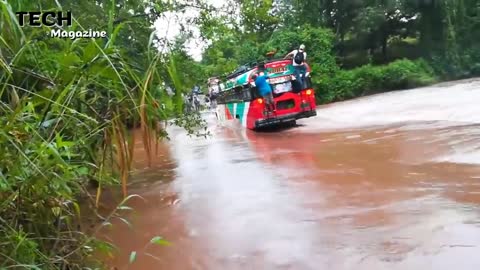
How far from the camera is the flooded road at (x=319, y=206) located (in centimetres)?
439

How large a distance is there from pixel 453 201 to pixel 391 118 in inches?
434

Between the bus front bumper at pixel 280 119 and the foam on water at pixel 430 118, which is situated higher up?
the bus front bumper at pixel 280 119

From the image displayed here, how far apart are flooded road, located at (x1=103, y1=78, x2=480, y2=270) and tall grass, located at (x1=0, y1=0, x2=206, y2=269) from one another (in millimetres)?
1659

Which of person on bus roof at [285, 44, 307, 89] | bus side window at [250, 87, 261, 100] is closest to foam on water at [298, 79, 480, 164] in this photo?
person on bus roof at [285, 44, 307, 89]

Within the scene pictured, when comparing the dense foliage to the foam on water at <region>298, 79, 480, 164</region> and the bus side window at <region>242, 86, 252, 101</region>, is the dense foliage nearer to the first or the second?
the foam on water at <region>298, 79, 480, 164</region>

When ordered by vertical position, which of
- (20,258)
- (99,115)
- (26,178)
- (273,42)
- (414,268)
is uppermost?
(273,42)

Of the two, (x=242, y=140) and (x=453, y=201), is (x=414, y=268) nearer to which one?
(x=453, y=201)

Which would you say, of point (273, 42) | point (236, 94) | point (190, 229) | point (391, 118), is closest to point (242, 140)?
point (236, 94)

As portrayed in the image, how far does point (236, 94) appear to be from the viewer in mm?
17453

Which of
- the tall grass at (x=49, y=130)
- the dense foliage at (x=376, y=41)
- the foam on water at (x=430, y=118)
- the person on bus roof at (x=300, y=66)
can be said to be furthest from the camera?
the dense foliage at (x=376, y=41)

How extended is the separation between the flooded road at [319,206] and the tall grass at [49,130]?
5.44ft

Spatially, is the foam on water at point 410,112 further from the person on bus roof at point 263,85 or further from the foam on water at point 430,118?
the person on bus roof at point 263,85

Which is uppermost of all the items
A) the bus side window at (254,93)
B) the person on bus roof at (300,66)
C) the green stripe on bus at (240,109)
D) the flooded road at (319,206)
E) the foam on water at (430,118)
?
the person on bus roof at (300,66)

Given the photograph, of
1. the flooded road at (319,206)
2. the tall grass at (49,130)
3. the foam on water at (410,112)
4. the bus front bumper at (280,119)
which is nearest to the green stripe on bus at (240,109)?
the bus front bumper at (280,119)
